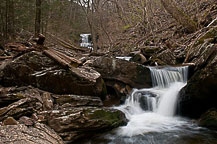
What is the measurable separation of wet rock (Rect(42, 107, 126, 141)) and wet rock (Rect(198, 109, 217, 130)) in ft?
7.92

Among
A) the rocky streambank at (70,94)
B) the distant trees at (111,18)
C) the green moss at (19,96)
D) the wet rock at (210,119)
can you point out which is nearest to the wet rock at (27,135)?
the rocky streambank at (70,94)

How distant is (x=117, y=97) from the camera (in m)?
7.00

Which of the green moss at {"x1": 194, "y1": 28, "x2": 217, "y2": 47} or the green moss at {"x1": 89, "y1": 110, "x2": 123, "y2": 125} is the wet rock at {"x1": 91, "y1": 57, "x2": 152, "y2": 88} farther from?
the green moss at {"x1": 194, "y1": 28, "x2": 217, "y2": 47}

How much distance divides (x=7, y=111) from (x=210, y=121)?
200 inches

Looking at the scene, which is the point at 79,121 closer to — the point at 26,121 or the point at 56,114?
the point at 56,114

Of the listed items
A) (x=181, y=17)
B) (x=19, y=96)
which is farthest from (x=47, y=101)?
(x=181, y=17)

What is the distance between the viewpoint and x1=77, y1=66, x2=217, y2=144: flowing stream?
14.7 ft

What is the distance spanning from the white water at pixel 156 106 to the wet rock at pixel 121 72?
381 millimetres

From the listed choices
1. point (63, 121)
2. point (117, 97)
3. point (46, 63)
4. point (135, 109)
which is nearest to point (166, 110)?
point (135, 109)

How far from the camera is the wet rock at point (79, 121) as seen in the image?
4.16 meters

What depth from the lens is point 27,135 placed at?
3297 mm

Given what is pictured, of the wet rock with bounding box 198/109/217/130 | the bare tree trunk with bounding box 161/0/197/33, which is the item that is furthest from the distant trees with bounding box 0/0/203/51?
the wet rock with bounding box 198/109/217/130

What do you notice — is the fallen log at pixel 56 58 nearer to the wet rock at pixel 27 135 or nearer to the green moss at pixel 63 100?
the green moss at pixel 63 100

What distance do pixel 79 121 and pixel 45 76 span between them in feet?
6.50
